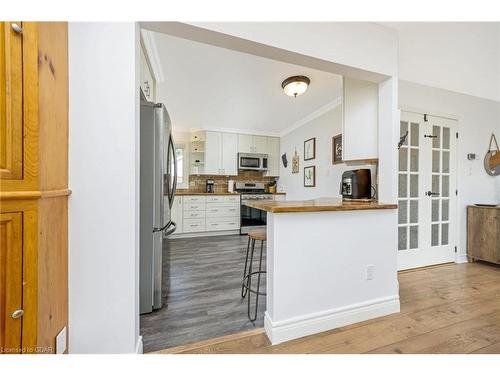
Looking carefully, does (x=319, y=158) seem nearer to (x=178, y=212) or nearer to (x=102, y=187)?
(x=178, y=212)

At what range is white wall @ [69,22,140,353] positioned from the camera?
107cm

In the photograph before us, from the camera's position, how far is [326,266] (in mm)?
1556

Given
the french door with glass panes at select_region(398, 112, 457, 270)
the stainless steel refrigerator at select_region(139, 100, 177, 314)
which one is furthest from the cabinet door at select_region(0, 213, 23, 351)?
the french door with glass panes at select_region(398, 112, 457, 270)

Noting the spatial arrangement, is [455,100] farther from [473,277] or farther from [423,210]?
[473,277]

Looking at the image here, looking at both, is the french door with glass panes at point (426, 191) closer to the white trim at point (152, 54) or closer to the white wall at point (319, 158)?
the white wall at point (319, 158)

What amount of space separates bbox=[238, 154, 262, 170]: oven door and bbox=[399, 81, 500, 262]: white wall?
3.05 meters

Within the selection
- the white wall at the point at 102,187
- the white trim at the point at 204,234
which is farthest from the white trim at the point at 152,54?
the white trim at the point at 204,234

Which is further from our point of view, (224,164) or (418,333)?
(224,164)

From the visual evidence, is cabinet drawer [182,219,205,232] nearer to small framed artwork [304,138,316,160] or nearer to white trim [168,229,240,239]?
white trim [168,229,240,239]

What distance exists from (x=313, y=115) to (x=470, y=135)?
2.22 metres

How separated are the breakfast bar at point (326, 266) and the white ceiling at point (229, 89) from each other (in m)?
2.06

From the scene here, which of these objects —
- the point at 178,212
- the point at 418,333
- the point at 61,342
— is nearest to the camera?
the point at 61,342

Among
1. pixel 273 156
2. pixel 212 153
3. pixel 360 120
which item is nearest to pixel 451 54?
pixel 360 120

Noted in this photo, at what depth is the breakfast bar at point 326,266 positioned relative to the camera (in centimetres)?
143
